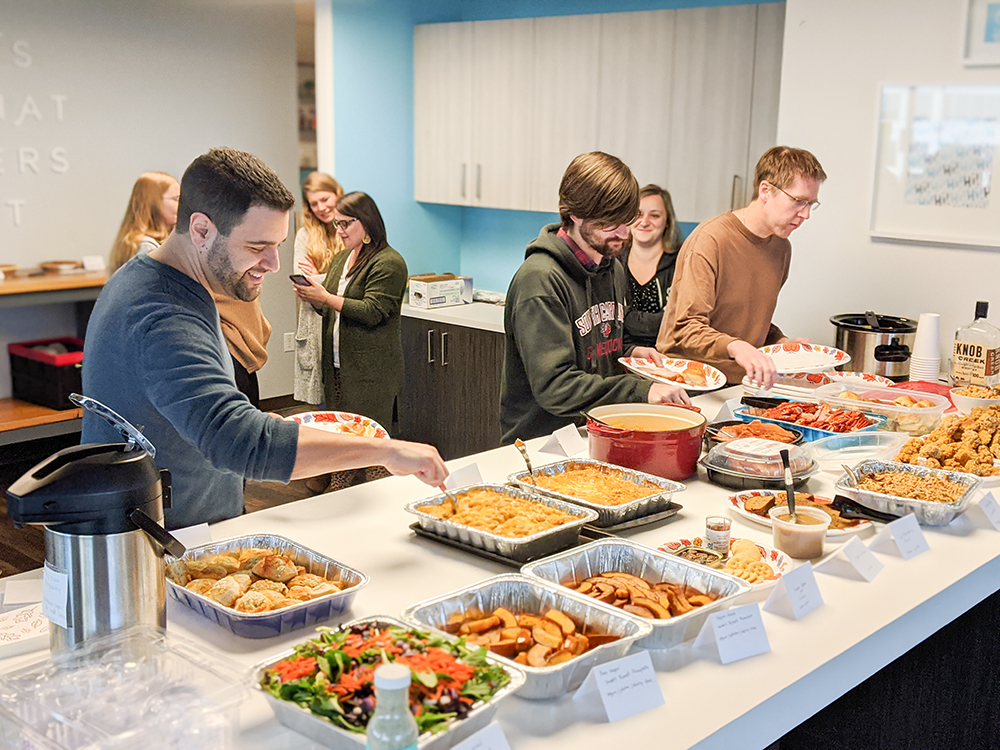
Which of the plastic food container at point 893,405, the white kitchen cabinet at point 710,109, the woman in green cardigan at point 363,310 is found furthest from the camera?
the white kitchen cabinet at point 710,109

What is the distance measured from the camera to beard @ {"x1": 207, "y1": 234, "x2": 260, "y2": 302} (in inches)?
69.8

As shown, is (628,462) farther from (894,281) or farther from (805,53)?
(805,53)

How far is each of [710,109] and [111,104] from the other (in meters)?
3.27

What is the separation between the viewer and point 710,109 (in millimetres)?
4820

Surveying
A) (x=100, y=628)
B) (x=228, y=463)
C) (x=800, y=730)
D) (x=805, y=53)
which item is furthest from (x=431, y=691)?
(x=805, y=53)

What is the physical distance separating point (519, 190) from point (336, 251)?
1170 mm

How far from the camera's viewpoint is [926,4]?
3.66 metres

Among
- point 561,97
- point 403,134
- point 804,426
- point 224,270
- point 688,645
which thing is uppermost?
point 561,97

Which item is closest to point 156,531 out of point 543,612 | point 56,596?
point 56,596

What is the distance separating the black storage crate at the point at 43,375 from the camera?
518 centimetres

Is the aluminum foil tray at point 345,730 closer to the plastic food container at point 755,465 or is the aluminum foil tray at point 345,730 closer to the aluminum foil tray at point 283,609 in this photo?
the aluminum foil tray at point 283,609

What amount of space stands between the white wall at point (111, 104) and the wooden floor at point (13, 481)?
369 mm

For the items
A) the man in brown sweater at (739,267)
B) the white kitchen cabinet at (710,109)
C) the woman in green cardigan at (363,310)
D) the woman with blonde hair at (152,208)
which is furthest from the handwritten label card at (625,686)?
the woman with blonde hair at (152,208)

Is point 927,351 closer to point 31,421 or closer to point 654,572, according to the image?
point 654,572
